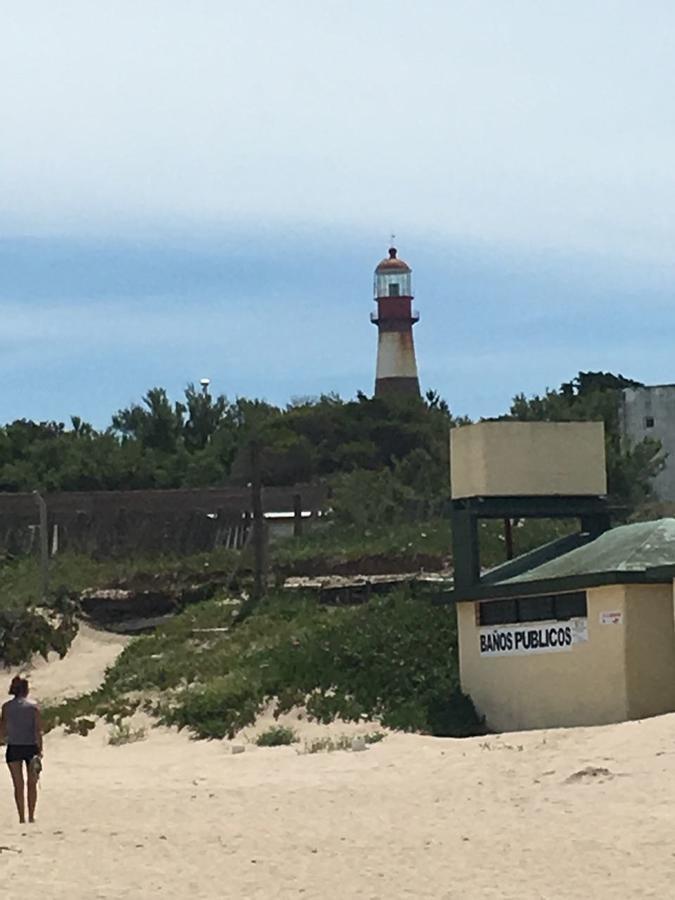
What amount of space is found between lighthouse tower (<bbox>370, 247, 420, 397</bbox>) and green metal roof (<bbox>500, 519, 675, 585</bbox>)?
4968 cm

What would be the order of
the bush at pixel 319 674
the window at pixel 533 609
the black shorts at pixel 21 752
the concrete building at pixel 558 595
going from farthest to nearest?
1. the bush at pixel 319 674
2. the window at pixel 533 609
3. the concrete building at pixel 558 595
4. the black shorts at pixel 21 752

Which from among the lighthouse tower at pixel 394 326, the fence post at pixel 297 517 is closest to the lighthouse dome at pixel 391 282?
the lighthouse tower at pixel 394 326

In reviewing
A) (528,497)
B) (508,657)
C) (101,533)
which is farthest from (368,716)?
(101,533)

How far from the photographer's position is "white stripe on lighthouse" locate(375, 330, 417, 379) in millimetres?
74188

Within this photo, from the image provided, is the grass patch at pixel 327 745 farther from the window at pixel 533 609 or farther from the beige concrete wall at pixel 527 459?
the beige concrete wall at pixel 527 459

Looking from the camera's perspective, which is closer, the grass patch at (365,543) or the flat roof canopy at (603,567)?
the flat roof canopy at (603,567)

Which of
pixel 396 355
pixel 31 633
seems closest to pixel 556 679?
pixel 31 633

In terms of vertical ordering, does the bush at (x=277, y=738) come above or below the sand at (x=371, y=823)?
above

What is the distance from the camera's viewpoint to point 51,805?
18359mm

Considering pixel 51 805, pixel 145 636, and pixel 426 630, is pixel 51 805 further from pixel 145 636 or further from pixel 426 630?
pixel 145 636

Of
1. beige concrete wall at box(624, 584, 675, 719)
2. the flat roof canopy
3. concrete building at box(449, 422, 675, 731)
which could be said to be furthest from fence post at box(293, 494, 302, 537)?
beige concrete wall at box(624, 584, 675, 719)

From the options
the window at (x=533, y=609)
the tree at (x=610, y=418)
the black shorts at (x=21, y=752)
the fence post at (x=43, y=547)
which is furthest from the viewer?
the tree at (x=610, y=418)

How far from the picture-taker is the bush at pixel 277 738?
23.2 metres

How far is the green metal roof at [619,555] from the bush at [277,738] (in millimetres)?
3331
